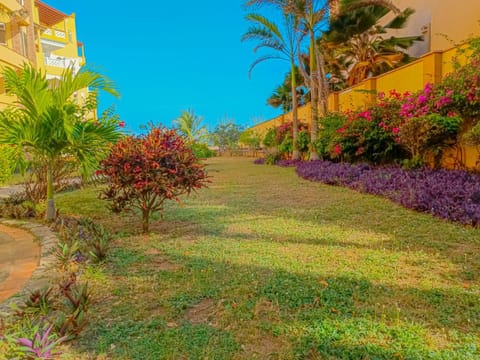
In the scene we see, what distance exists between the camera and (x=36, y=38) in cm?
2300

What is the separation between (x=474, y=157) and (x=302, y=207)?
14.4 feet

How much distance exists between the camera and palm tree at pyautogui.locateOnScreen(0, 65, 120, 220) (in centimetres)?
421

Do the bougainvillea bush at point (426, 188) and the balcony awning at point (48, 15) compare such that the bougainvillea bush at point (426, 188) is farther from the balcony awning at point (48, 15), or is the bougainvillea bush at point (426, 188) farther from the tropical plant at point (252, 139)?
the balcony awning at point (48, 15)

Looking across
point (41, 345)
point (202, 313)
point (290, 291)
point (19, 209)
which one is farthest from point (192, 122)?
point (41, 345)

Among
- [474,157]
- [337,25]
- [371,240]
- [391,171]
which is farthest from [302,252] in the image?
[337,25]

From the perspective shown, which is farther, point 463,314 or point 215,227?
point 215,227

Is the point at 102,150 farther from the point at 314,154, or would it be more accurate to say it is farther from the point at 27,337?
the point at 314,154

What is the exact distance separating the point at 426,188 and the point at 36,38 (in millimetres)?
27378

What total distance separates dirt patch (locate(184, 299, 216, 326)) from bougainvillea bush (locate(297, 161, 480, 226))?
3729mm

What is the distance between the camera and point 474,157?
700cm

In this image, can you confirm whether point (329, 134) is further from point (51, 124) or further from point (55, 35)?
point (55, 35)

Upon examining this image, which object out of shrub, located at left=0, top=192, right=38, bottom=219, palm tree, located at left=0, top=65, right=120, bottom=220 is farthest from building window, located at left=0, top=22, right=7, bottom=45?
palm tree, located at left=0, top=65, right=120, bottom=220

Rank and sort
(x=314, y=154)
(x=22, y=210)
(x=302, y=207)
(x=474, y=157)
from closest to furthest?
(x=22, y=210) → (x=302, y=207) → (x=474, y=157) → (x=314, y=154)

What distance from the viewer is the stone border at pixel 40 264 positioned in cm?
233
